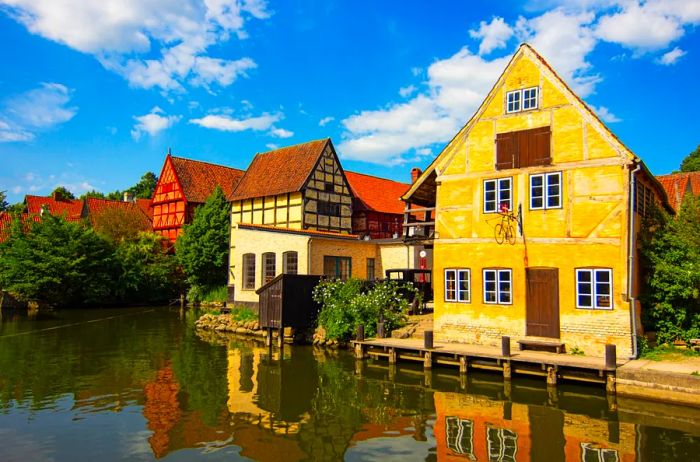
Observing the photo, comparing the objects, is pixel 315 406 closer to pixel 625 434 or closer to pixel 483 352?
pixel 483 352

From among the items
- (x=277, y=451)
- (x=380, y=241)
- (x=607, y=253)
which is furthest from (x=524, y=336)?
(x=380, y=241)

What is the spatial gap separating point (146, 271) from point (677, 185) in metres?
37.7

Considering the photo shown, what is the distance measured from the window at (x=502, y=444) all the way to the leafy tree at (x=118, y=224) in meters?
40.8

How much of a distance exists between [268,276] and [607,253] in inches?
660

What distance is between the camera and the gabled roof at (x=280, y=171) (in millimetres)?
33094

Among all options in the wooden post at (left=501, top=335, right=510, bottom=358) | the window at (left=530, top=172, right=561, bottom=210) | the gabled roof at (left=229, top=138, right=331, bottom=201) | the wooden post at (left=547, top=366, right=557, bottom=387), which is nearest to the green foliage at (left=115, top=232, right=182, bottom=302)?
the gabled roof at (left=229, top=138, right=331, bottom=201)

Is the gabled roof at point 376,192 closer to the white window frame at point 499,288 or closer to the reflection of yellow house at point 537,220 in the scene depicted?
the reflection of yellow house at point 537,220

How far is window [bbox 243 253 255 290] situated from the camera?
2759 cm

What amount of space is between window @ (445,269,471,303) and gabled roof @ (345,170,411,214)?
18.8 m

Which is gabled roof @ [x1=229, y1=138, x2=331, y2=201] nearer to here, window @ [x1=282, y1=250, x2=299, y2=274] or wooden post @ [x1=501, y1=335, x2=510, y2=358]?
Result: window @ [x1=282, y1=250, x2=299, y2=274]

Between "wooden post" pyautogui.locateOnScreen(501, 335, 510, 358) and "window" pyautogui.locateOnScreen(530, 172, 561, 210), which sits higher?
"window" pyautogui.locateOnScreen(530, 172, 561, 210)

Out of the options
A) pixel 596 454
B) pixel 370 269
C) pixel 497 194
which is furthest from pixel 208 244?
pixel 596 454

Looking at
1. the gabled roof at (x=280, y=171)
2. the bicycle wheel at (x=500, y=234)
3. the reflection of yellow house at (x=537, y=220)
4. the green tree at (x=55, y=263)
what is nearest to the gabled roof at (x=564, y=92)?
the reflection of yellow house at (x=537, y=220)

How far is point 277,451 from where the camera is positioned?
9.65 meters
